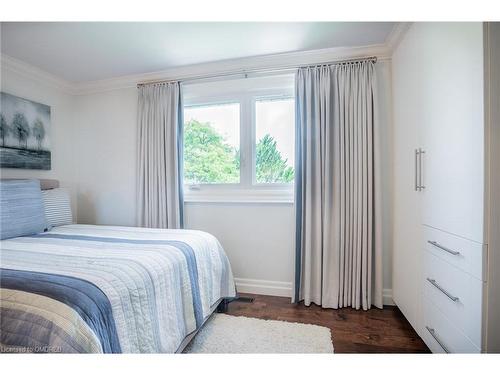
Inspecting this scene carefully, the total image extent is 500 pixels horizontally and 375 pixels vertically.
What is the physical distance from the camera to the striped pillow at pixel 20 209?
1.75 metres

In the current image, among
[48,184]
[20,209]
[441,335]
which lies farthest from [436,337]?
[48,184]

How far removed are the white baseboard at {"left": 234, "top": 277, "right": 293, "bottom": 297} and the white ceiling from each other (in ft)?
7.39

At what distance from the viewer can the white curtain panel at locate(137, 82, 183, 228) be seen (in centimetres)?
246

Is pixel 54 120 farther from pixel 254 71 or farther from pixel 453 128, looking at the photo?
pixel 453 128

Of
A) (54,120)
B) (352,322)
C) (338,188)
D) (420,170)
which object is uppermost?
(54,120)

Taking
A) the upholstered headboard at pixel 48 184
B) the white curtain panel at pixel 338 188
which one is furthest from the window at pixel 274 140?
the upholstered headboard at pixel 48 184

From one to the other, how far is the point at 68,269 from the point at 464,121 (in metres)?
2.02

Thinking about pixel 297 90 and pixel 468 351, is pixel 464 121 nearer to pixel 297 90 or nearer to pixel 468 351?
pixel 468 351

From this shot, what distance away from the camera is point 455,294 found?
3.83ft

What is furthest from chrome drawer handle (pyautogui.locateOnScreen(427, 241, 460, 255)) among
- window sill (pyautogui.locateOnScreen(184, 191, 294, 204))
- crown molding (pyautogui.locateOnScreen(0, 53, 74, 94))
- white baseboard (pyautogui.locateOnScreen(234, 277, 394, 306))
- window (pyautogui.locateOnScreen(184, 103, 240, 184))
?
crown molding (pyautogui.locateOnScreen(0, 53, 74, 94))

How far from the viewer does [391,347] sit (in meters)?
1.53

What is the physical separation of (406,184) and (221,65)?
2.04 metres

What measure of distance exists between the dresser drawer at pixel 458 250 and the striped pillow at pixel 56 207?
3.06 m

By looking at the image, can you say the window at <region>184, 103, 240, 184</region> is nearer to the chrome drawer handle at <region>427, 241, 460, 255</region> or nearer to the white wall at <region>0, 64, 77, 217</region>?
the white wall at <region>0, 64, 77, 217</region>
